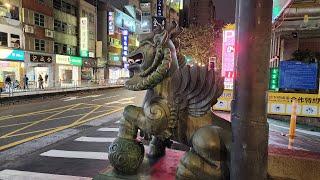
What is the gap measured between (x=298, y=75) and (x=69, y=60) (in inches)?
1315

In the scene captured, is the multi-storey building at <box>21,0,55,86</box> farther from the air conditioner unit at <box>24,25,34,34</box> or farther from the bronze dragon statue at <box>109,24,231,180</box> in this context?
the bronze dragon statue at <box>109,24,231,180</box>

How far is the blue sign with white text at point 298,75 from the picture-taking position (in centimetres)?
1178

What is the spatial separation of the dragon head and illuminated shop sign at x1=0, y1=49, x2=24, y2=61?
28.7 m

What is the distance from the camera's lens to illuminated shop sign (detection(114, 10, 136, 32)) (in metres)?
54.7

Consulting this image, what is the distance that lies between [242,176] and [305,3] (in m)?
11.3

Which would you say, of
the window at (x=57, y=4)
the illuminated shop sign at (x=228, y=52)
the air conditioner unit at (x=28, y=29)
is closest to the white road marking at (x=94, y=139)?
the illuminated shop sign at (x=228, y=52)

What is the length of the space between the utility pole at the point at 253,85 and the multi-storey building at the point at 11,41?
30.1 meters

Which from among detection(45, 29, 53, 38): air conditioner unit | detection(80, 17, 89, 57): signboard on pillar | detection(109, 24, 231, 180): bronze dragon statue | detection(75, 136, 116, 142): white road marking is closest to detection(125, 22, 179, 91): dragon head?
detection(109, 24, 231, 180): bronze dragon statue

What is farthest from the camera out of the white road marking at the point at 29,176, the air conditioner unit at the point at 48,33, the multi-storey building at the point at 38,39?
the air conditioner unit at the point at 48,33

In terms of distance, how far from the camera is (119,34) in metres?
56.0

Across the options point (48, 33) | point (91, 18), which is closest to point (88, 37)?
point (91, 18)

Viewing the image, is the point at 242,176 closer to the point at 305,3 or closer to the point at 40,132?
the point at 40,132

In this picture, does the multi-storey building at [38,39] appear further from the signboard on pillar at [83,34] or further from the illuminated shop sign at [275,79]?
the illuminated shop sign at [275,79]

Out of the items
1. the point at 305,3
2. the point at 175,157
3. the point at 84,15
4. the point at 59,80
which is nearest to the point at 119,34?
the point at 84,15
